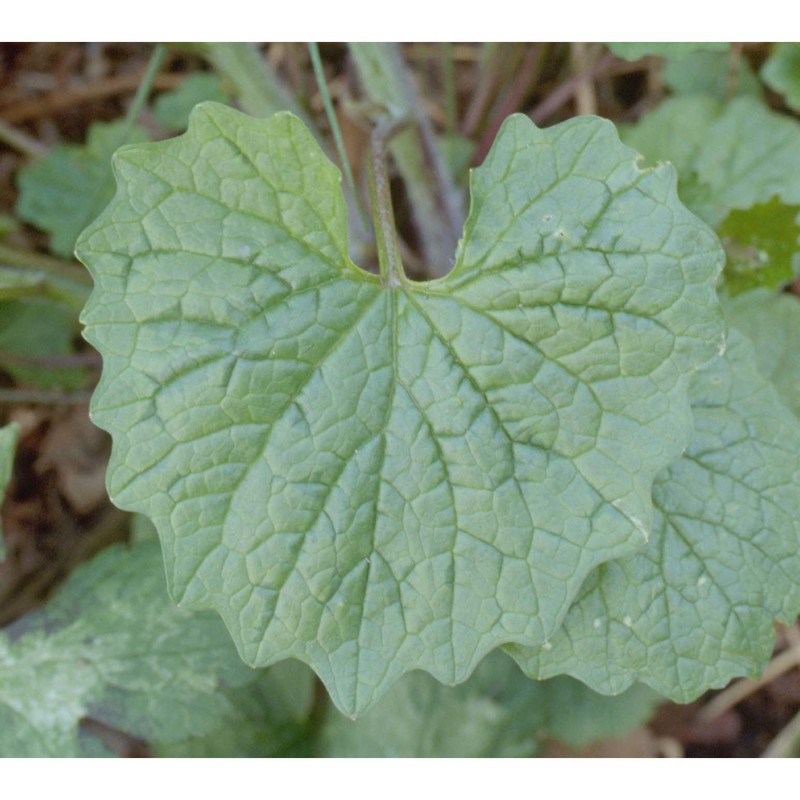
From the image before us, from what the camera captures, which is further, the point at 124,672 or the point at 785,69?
the point at 785,69

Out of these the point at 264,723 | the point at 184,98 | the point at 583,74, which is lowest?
the point at 264,723

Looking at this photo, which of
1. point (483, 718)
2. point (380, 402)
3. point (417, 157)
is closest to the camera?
point (380, 402)

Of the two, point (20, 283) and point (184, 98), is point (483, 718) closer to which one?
point (20, 283)

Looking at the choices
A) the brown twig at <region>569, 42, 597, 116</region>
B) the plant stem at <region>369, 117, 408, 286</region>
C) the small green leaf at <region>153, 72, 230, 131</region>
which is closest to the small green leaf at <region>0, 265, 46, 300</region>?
the plant stem at <region>369, 117, 408, 286</region>

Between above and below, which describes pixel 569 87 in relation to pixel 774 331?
above

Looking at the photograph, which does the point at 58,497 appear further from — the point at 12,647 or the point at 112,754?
the point at 112,754

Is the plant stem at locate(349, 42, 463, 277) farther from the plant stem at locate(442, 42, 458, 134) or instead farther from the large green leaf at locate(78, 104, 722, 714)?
the large green leaf at locate(78, 104, 722, 714)

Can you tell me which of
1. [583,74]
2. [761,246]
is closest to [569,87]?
[583,74]

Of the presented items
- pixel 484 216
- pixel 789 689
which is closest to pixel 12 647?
pixel 484 216
